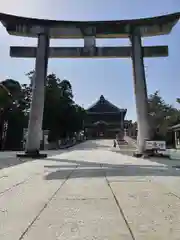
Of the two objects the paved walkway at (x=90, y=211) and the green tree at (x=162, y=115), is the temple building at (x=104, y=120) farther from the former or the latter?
the paved walkway at (x=90, y=211)

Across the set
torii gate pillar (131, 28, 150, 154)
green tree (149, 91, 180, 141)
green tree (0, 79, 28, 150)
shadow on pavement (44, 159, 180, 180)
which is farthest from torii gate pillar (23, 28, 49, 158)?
green tree (149, 91, 180, 141)

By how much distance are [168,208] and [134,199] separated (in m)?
0.91

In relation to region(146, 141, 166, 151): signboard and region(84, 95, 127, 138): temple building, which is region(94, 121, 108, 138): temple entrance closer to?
region(84, 95, 127, 138): temple building

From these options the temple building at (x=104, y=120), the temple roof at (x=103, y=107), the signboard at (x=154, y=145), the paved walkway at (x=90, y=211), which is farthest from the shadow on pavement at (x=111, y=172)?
the temple roof at (x=103, y=107)

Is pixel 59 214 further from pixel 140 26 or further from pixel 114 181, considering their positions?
pixel 140 26

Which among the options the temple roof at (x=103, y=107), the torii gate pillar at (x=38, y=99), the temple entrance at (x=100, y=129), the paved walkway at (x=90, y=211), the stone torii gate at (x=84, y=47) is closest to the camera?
the paved walkway at (x=90, y=211)

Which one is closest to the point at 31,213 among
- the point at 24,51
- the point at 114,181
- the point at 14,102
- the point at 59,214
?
the point at 59,214

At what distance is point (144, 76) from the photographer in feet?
64.4

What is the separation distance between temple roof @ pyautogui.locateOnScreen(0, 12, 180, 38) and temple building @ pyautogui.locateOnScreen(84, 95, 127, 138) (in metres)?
61.0

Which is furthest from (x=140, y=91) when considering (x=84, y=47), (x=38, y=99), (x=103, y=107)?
(x=103, y=107)

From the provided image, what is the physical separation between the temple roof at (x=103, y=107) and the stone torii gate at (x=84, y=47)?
6382cm

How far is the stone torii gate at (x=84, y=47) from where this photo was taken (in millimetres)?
18922

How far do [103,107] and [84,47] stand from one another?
6555 centimetres

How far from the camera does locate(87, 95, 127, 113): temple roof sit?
8421 cm
